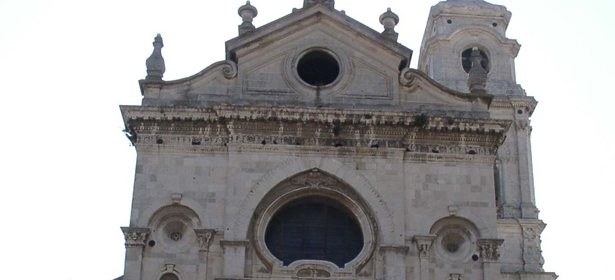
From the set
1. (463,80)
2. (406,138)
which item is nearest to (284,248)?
(406,138)

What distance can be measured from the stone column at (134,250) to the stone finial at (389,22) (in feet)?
27.4

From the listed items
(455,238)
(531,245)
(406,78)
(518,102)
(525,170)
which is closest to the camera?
(455,238)

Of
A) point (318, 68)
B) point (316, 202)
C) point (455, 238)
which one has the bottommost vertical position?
point (455, 238)

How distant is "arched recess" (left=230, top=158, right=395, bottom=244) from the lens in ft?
80.5

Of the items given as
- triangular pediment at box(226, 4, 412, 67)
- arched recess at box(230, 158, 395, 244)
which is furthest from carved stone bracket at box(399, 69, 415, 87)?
arched recess at box(230, 158, 395, 244)

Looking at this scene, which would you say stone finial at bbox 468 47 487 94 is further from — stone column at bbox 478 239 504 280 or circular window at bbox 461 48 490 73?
circular window at bbox 461 48 490 73

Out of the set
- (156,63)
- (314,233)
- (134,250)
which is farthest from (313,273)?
(156,63)

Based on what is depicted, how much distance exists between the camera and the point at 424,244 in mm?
24484

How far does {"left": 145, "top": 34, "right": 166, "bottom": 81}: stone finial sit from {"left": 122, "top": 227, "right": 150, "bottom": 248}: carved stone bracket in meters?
4.05

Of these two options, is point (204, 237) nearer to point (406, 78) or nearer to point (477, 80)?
point (406, 78)

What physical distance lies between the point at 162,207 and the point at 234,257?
2177 millimetres

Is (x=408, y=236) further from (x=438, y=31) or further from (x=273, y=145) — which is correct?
(x=438, y=31)

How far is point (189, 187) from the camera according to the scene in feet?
82.2

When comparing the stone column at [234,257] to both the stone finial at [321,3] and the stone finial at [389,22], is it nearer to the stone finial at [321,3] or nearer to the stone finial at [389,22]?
the stone finial at [321,3]
